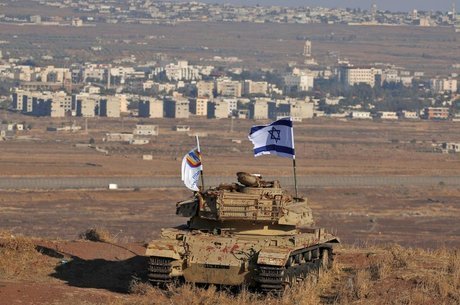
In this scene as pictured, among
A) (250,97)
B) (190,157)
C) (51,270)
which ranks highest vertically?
(190,157)

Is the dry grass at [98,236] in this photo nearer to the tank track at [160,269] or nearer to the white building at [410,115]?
the tank track at [160,269]

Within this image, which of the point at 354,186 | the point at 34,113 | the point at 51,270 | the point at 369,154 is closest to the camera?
the point at 51,270

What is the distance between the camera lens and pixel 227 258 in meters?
21.2

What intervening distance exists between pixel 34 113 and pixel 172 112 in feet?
42.7

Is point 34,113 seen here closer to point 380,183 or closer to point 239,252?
point 380,183

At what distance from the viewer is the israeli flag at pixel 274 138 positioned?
23.3 m

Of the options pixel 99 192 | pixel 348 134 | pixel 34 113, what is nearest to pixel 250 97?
pixel 34 113

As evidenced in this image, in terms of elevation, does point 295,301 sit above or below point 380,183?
above

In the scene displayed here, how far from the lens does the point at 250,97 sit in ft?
569

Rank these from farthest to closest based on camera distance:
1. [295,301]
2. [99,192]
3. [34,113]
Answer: [34,113]
[99,192]
[295,301]

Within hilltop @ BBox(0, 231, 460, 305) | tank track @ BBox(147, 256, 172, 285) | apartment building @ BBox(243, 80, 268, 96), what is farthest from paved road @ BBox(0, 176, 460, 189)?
apartment building @ BBox(243, 80, 268, 96)

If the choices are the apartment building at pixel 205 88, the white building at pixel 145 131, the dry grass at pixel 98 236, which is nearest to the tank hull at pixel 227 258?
the dry grass at pixel 98 236

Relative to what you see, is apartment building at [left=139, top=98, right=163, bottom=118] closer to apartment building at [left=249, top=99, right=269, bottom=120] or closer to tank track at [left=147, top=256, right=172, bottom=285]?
apartment building at [left=249, top=99, right=269, bottom=120]

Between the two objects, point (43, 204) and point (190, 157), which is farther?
point (43, 204)
